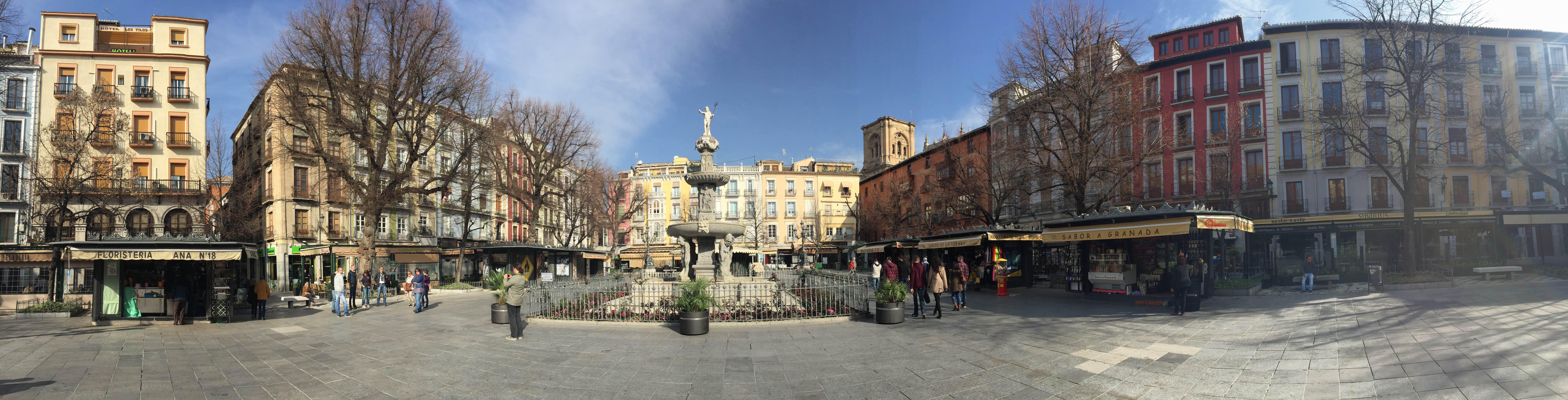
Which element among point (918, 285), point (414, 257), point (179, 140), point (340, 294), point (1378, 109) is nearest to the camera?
point (918, 285)

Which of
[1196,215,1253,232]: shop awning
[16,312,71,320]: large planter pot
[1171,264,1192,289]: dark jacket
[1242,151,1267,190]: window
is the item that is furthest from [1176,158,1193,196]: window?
[16,312,71,320]: large planter pot

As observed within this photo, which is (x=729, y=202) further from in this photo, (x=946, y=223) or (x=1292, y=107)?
(x=1292, y=107)

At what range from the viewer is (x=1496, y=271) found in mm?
18188

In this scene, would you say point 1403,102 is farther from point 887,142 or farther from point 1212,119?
point 887,142

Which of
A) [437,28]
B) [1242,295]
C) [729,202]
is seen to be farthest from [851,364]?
[729,202]

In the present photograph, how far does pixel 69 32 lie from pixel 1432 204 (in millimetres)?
70115

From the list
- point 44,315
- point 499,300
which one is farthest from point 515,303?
point 44,315

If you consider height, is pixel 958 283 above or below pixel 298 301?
above

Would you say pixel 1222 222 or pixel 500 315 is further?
pixel 1222 222

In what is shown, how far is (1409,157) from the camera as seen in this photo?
20641 millimetres

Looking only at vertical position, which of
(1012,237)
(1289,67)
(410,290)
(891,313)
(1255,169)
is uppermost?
(1289,67)

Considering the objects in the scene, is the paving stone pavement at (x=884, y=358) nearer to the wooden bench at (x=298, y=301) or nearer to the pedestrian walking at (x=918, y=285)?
the pedestrian walking at (x=918, y=285)

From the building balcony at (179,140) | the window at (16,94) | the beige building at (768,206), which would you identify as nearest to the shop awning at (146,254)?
the building balcony at (179,140)

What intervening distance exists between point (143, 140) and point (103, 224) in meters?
4.55
